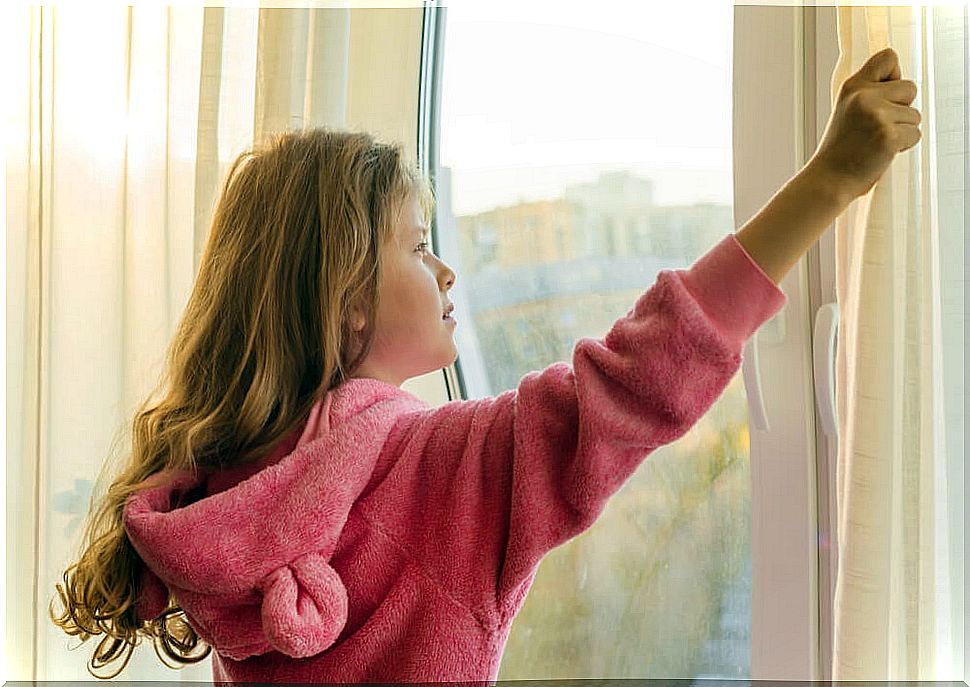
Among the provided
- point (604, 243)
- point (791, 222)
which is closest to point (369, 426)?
point (791, 222)

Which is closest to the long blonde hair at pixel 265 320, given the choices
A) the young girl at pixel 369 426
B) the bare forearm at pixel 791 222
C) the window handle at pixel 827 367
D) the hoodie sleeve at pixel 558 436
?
the young girl at pixel 369 426

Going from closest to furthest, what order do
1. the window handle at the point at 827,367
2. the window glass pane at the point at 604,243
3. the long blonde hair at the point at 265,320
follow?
the long blonde hair at the point at 265,320
the window handle at the point at 827,367
the window glass pane at the point at 604,243

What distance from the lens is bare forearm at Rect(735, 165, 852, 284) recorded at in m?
0.81

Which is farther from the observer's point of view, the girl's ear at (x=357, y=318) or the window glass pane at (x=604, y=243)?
the window glass pane at (x=604, y=243)

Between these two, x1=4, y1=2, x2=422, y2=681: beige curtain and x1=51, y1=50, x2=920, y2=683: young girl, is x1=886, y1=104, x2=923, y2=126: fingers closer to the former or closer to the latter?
x1=51, y1=50, x2=920, y2=683: young girl

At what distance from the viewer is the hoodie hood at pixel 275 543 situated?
34.0 inches

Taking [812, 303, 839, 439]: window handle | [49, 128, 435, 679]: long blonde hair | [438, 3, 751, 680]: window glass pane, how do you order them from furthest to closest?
1. [438, 3, 751, 680]: window glass pane
2. [812, 303, 839, 439]: window handle
3. [49, 128, 435, 679]: long blonde hair

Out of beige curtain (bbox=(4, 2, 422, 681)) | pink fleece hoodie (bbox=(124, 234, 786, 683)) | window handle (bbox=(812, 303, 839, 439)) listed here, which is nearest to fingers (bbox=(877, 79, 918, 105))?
pink fleece hoodie (bbox=(124, 234, 786, 683))

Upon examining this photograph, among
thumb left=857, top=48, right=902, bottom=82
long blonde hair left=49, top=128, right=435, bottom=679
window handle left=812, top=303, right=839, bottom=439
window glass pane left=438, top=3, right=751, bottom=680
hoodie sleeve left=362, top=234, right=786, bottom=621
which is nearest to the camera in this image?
hoodie sleeve left=362, top=234, right=786, bottom=621

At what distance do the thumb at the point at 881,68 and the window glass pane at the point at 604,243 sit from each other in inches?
20.7

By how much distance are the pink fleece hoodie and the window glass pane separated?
2.02 feet

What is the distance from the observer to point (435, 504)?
0.90 metres

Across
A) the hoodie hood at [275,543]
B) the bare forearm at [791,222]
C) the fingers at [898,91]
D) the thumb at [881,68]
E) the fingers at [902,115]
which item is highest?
the thumb at [881,68]

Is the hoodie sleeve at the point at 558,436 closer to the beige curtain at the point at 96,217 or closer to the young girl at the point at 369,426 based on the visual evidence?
the young girl at the point at 369,426
